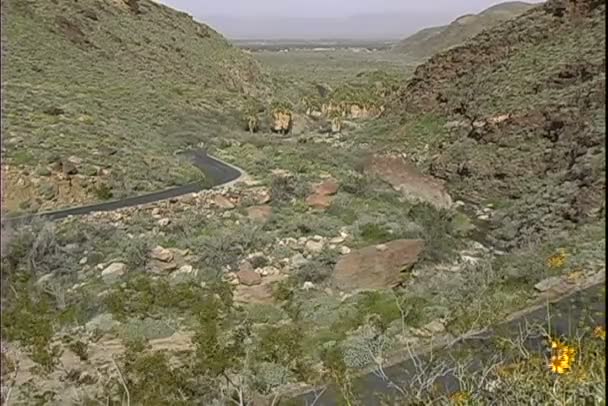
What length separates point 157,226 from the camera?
20016 mm

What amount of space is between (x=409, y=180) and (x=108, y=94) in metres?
17.5

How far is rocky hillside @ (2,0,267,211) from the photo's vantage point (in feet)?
78.4

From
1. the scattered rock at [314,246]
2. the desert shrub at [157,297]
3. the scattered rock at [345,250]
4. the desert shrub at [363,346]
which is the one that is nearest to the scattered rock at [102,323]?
the desert shrub at [157,297]

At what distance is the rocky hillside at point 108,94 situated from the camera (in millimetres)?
23906

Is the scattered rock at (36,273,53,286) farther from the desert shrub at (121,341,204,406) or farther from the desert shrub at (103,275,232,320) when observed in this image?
the desert shrub at (121,341,204,406)

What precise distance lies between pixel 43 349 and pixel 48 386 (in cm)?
118

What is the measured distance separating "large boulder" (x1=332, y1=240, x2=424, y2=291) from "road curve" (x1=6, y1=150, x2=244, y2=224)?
7.17 meters

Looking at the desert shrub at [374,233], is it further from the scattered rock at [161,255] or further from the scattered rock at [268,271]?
the scattered rock at [161,255]

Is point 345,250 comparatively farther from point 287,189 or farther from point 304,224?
point 287,189

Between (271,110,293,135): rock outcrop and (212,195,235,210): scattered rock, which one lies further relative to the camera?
(271,110,293,135): rock outcrop

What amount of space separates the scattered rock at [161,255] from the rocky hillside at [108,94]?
511 cm

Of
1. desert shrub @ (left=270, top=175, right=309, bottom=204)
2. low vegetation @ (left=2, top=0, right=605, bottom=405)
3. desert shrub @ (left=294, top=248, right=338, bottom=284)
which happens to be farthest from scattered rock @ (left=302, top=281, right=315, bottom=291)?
desert shrub @ (left=270, top=175, right=309, bottom=204)

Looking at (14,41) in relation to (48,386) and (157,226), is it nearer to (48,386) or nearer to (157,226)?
(157,226)

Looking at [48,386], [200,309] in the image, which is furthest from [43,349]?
[200,309]
